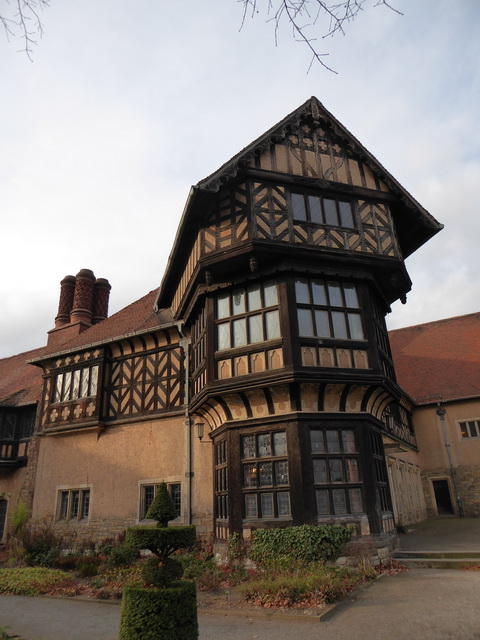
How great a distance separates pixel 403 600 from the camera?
22.7 ft

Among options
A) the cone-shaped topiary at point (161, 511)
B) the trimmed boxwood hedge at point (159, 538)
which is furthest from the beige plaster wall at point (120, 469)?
the trimmed boxwood hedge at point (159, 538)

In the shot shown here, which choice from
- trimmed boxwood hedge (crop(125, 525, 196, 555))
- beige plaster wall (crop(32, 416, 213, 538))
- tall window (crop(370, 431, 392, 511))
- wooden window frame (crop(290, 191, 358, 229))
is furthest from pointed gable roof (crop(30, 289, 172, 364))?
trimmed boxwood hedge (crop(125, 525, 196, 555))

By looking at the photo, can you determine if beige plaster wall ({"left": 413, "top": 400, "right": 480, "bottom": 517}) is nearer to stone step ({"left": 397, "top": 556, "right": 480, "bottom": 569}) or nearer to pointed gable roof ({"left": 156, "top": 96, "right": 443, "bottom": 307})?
pointed gable roof ({"left": 156, "top": 96, "right": 443, "bottom": 307})

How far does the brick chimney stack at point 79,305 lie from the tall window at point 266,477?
1187cm

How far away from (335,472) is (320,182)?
700 cm

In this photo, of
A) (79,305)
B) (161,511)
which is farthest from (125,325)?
(161,511)

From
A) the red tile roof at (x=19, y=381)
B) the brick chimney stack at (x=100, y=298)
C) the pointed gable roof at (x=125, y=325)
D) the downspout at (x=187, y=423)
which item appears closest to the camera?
the downspout at (x=187, y=423)

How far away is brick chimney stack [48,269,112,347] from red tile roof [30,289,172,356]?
95.3 inches

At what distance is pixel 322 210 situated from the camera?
1175cm

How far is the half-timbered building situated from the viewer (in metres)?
10.1

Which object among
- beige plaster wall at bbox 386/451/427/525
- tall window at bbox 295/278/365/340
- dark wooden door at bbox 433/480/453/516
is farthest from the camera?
dark wooden door at bbox 433/480/453/516

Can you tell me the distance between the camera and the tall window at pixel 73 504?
47.9 ft

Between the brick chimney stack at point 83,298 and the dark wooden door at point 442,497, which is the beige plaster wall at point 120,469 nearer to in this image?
the brick chimney stack at point 83,298

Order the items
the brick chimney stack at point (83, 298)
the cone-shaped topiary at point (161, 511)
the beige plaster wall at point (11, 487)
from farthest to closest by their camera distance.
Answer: the brick chimney stack at point (83, 298), the beige plaster wall at point (11, 487), the cone-shaped topiary at point (161, 511)
